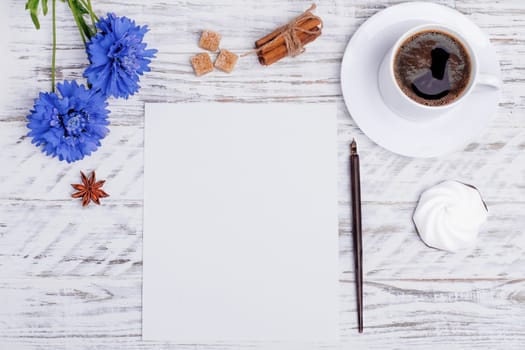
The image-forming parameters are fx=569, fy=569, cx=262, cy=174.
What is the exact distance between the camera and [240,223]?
77 centimetres

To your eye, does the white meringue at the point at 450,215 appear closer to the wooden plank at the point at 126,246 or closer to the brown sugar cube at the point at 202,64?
the wooden plank at the point at 126,246

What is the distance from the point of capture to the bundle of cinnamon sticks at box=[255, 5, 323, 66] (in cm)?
75

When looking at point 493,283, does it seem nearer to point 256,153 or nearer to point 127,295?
point 256,153

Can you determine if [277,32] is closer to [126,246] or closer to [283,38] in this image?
[283,38]

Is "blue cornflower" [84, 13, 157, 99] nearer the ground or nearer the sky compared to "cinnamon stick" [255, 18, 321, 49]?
nearer the ground

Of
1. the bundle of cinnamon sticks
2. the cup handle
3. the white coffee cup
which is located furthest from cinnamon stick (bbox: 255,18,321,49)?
the cup handle

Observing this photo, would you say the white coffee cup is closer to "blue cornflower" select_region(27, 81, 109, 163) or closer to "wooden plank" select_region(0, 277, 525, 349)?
"wooden plank" select_region(0, 277, 525, 349)

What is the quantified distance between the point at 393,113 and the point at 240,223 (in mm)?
249

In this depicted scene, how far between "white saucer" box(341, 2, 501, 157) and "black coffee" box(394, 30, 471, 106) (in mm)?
50

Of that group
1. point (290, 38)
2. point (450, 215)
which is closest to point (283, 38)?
point (290, 38)

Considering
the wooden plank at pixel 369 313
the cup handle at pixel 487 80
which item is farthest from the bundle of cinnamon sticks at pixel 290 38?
the wooden plank at pixel 369 313

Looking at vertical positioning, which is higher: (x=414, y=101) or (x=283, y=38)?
(x=283, y=38)

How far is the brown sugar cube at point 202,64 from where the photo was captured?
2.49 ft

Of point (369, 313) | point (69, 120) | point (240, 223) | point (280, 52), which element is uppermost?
point (280, 52)
